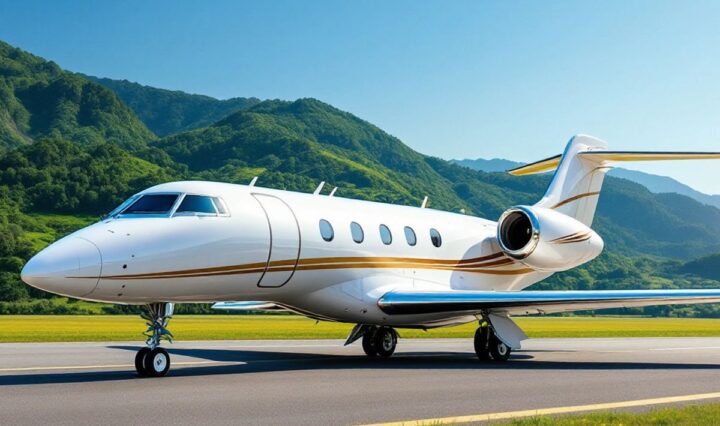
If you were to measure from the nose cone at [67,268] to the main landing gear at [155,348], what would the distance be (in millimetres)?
1491

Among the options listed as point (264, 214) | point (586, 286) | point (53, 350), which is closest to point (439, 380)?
point (264, 214)

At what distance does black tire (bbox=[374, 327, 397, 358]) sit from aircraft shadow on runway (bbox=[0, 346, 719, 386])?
0.27 meters

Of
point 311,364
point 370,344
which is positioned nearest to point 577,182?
Result: point 370,344

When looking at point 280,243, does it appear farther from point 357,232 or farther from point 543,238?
point 543,238

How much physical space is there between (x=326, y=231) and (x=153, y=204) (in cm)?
390

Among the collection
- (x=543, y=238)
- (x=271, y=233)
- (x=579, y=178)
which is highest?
(x=579, y=178)

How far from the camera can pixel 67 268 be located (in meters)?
12.3

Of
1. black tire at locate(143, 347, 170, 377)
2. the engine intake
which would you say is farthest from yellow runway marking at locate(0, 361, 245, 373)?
the engine intake

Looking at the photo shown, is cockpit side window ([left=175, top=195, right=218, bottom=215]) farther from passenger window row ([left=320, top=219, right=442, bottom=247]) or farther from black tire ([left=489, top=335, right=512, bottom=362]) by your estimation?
black tire ([left=489, top=335, right=512, bottom=362])

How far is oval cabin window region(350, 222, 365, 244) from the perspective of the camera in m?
17.5

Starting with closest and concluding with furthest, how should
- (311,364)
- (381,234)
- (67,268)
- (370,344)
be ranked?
(67,268)
(311,364)
(381,234)
(370,344)

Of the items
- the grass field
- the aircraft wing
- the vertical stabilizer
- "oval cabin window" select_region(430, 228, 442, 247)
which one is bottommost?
the grass field

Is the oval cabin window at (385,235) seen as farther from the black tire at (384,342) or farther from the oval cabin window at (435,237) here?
the black tire at (384,342)

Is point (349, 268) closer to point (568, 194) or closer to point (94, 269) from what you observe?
point (94, 269)
